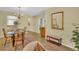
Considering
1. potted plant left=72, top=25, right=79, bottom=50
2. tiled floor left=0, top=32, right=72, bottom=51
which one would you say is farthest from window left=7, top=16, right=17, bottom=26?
potted plant left=72, top=25, right=79, bottom=50

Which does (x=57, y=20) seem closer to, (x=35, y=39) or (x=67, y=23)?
(x=67, y=23)

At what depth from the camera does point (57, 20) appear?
2.26m

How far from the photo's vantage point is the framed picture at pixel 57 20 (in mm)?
2197

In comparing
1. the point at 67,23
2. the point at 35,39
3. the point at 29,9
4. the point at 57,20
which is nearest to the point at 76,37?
the point at 67,23

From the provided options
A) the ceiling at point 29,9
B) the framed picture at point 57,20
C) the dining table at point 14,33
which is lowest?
the dining table at point 14,33

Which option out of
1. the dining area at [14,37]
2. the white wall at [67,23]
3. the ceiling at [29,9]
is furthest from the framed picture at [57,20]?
the dining area at [14,37]

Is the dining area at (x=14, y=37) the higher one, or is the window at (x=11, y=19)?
the window at (x=11, y=19)

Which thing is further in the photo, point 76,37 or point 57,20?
point 57,20

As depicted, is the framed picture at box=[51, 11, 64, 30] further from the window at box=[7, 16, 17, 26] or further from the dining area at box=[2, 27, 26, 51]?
the window at box=[7, 16, 17, 26]

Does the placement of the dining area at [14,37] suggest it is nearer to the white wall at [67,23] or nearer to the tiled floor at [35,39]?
the tiled floor at [35,39]

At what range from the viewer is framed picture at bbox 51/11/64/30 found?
220cm
